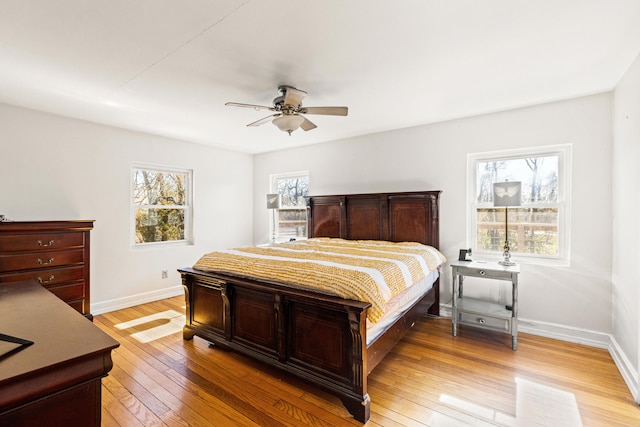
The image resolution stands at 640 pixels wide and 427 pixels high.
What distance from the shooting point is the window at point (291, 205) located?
5.38 meters

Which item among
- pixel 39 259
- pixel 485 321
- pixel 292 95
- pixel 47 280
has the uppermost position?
pixel 292 95

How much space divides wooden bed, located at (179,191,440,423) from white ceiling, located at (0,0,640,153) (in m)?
1.56

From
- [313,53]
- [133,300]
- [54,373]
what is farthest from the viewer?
[133,300]

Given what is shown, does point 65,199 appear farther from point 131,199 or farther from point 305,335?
point 305,335

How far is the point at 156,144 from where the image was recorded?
4457 mm

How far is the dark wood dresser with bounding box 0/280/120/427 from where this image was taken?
70 centimetres

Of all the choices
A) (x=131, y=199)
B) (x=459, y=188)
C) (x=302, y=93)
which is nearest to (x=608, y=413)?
(x=459, y=188)

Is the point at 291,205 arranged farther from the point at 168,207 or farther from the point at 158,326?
the point at 158,326

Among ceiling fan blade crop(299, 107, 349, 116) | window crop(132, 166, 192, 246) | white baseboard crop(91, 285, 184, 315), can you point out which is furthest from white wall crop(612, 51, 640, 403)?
window crop(132, 166, 192, 246)

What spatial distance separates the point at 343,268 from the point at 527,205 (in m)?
2.40

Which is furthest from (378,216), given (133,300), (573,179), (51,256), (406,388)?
(51,256)

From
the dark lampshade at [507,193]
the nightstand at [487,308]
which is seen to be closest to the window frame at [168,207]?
the nightstand at [487,308]

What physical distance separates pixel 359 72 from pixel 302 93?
55 cm

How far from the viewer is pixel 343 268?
7.64 feet
